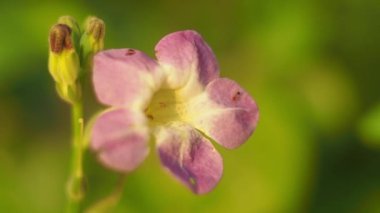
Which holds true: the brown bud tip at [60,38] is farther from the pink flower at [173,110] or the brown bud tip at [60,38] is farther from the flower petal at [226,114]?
the flower petal at [226,114]

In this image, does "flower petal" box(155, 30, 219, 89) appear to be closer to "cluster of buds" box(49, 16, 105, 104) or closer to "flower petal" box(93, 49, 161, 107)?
"flower petal" box(93, 49, 161, 107)

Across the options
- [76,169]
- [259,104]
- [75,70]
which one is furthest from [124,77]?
[259,104]

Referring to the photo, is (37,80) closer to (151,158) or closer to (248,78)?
(151,158)

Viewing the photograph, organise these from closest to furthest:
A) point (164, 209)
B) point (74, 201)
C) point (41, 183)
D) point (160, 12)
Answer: point (74, 201), point (164, 209), point (41, 183), point (160, 12)

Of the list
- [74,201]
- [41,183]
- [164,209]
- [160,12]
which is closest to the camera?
[74,201]

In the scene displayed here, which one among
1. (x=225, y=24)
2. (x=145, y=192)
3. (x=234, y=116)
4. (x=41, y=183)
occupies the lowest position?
(x=41, y=183)

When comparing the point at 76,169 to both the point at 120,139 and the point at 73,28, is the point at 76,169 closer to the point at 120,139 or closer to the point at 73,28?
the point at 120,139

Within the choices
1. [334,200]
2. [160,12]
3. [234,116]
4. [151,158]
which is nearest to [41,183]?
[151,158]
